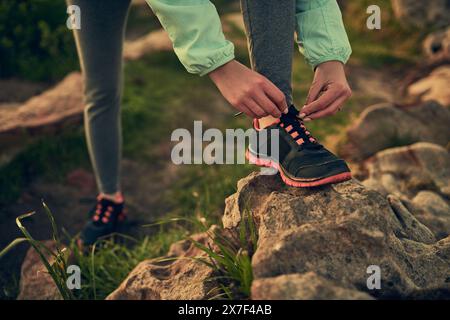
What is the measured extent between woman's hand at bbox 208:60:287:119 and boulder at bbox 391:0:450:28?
562cm

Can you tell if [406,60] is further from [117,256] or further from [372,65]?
[117,256]

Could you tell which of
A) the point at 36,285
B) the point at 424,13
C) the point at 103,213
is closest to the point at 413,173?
the point at 103,213

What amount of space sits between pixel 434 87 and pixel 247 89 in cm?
391

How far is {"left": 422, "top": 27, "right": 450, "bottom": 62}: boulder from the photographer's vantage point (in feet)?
18.6

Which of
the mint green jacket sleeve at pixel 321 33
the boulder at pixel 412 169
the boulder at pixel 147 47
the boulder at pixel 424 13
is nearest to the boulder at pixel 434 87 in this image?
the boulder at pixel 424 13

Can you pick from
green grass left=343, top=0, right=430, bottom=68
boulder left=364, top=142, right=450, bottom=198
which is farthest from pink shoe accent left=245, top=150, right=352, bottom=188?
green grass left=343, top=0, right=430, bottom=68

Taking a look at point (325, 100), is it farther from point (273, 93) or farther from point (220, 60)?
point (220, 60)

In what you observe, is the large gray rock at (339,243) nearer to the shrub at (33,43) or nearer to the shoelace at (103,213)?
the shoelace at (103,213)

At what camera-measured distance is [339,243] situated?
1.75m

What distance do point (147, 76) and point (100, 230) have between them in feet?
8.78

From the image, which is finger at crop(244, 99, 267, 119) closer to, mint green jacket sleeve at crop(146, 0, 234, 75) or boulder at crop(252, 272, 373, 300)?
mint green jacket sleeve at crop(146, 0, 234, 75)

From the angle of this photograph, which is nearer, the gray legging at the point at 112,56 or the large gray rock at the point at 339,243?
the large gray rock at the point at 339,243

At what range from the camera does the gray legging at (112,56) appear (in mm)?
1837

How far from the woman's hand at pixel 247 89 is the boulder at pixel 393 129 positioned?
229 centimetres
